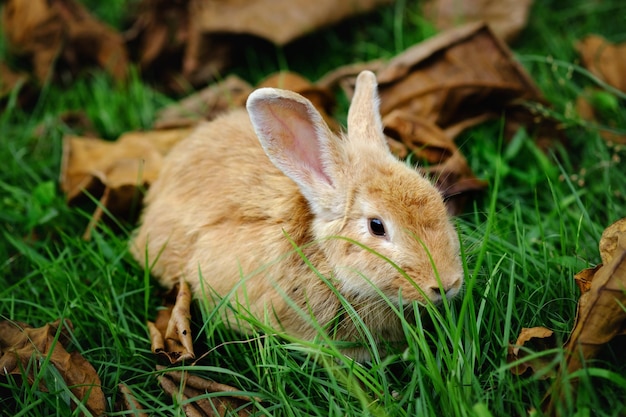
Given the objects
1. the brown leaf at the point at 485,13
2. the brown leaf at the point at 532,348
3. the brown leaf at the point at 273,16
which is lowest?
the brown leaf at the point at 532,348

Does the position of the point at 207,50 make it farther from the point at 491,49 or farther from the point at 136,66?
the point at 491,49

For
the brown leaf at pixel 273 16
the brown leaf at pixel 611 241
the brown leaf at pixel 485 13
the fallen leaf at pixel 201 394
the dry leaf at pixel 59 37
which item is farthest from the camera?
the dry leaf at pixel 59 37

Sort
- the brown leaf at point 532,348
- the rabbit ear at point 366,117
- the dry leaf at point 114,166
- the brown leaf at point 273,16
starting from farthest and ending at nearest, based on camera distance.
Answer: the brown leaf at point 273,16 → the dry leaf at point 114,166 → the rabbit ear at point 366,117 → the brown leaf at point 532,348

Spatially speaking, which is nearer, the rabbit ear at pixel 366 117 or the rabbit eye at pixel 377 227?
the rabbit eye at pixel 377 227

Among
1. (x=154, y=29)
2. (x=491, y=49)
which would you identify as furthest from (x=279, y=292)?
(x=154, y=29)

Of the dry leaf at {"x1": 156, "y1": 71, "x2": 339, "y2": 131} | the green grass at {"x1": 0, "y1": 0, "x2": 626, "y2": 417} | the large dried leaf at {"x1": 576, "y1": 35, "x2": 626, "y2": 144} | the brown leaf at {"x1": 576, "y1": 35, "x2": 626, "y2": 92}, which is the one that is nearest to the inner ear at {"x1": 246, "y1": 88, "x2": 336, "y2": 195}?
the green grass at {"x1": 0, "y1": 0, "x2": 626, "y2": 417}

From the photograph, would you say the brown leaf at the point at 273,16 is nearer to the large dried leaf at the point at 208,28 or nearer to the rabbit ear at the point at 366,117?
the large dried leaf at the point at 208,28

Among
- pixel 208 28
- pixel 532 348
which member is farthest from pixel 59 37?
pixel 532 348

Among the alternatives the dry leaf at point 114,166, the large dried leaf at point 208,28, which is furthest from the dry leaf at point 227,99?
the large dried leaf at point 208,28

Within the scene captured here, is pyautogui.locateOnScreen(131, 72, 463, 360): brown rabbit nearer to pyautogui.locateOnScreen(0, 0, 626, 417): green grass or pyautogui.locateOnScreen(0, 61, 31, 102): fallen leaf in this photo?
pyautogui.locateOnScreen(0, 0, 626, 417): green grass

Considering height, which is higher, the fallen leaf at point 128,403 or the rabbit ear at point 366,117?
the rabbit ear at point 366,117
